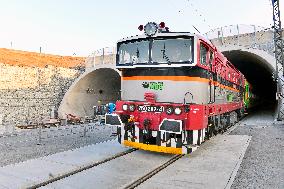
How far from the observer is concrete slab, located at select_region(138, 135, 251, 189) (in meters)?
6.12

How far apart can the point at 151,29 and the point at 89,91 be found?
19.1m

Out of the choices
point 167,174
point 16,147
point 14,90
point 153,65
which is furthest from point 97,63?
point 167,174

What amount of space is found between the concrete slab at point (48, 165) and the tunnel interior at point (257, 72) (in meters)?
15.6

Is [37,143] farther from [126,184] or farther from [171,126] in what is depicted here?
[126,184]

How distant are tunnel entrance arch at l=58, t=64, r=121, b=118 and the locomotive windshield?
1461cm

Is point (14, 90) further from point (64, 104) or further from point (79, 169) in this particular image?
point (79, 169)

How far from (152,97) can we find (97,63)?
1828 centimetres

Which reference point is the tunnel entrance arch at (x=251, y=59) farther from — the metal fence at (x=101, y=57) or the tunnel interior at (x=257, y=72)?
the metal fence at (x=101, y=57)

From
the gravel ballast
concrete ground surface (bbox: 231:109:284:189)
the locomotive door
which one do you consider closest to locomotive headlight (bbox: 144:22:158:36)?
the locomotive door

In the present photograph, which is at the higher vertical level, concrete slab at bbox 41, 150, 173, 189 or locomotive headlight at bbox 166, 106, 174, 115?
locomotive headlight at bbox 166, 106, 174, 115

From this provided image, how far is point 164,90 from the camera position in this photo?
820 centimetres

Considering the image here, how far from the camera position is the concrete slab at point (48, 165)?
245 inches

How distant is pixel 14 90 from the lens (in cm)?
2477

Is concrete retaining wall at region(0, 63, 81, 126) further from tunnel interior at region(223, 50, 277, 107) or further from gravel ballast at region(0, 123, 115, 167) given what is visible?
tunnel interior at region(223, 50, 277, 107)
